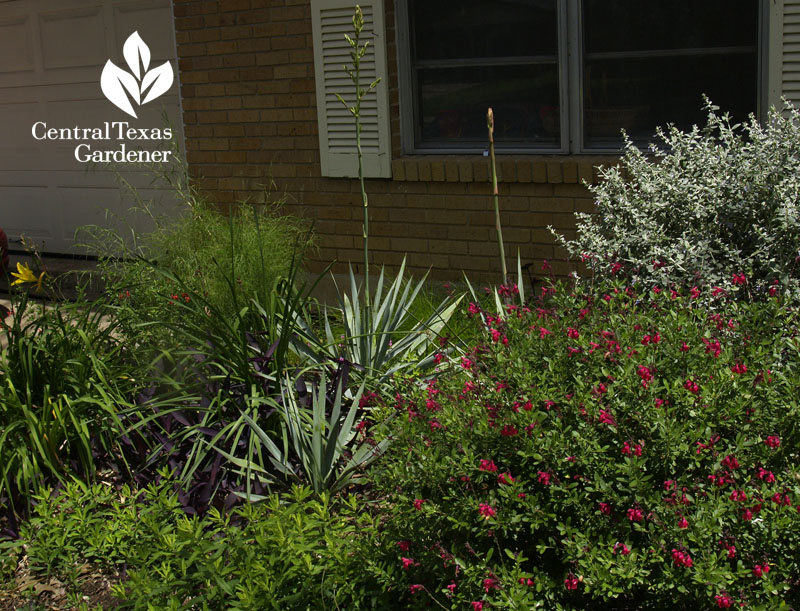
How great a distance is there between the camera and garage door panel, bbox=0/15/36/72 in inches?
357

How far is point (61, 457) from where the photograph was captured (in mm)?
4172

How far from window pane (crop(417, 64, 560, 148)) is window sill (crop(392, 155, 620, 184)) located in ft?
0.51

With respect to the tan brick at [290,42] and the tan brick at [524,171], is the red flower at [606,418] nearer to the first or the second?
the tan brick at [524,171]

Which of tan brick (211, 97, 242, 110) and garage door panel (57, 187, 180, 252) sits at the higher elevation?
tan brick (211, 97, 242, 110)

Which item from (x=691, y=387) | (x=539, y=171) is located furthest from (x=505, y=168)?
(x=691, y=387)

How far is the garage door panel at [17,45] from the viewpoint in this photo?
357 inches

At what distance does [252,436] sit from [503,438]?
1.45 metres

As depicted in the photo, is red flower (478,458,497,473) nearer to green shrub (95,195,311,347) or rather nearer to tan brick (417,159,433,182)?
green shrub (95,195,311,347)

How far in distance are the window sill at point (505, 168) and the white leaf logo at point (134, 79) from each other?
278 cm

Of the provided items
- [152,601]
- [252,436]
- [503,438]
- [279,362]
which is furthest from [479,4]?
[152,601]

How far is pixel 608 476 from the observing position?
241 cm

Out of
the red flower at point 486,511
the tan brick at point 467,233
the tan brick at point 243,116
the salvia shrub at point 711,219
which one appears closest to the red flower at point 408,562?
the red flower at point 486,511

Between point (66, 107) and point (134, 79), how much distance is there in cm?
107

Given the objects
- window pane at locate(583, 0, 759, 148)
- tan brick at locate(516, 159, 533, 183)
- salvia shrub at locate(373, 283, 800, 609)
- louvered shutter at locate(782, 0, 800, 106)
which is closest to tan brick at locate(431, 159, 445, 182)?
tan brick at locate(516, 159, 533, 183)
